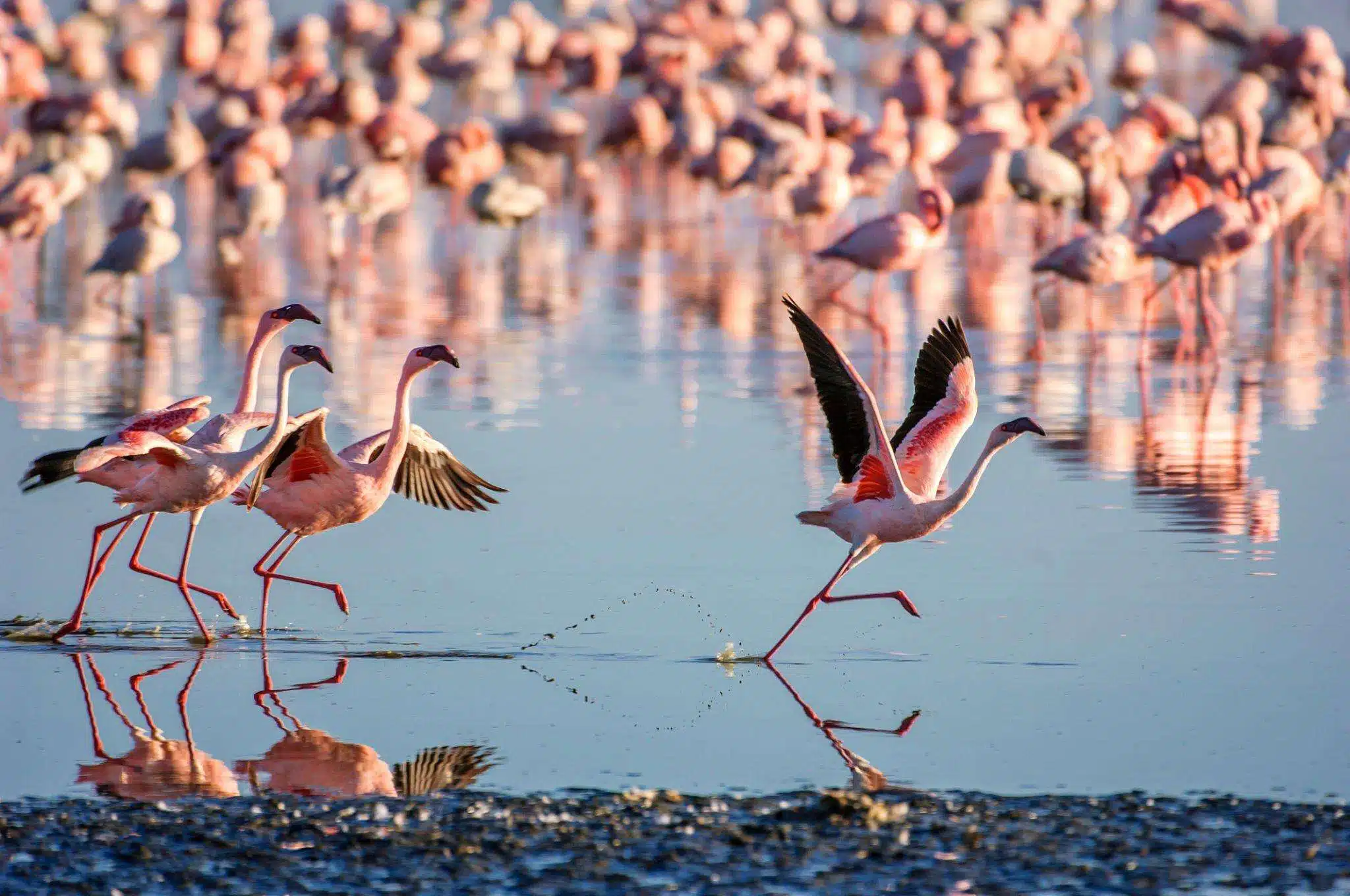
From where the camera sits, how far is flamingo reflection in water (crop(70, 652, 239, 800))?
211 inches

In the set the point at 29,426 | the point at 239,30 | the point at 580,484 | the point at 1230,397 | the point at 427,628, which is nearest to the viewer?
the point at 427,628

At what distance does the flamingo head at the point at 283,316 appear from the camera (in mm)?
7332

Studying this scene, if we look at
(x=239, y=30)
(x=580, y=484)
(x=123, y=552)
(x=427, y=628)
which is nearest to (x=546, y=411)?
(x=580, y=484)

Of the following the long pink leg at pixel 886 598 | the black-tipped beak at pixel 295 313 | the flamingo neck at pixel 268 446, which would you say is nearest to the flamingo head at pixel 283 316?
the black-tipped beak at pixel 295 313

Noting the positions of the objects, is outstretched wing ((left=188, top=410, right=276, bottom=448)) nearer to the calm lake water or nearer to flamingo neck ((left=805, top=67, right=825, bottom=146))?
the calm lake water

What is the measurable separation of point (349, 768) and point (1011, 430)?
2565mm

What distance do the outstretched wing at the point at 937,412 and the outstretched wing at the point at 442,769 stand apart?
2176mm

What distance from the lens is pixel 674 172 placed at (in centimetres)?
2650

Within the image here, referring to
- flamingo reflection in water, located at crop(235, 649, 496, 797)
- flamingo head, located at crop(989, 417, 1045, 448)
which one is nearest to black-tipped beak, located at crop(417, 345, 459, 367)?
flamingo reflection in water, located at crop(235, 649, 496, 797)

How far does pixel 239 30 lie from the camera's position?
30609 mm

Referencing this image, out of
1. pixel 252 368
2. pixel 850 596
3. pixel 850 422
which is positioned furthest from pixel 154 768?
pixel 850 422

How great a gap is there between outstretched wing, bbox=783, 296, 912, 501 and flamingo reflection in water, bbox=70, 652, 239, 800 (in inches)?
89.2

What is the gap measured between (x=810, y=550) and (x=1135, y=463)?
83.4 inches

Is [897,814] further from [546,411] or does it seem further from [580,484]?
[546,411]
